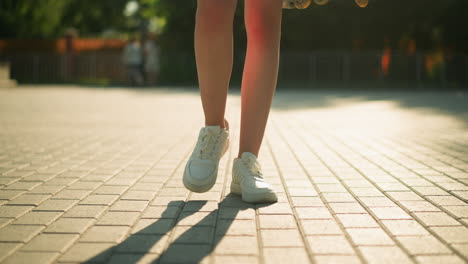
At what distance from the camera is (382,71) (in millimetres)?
19000

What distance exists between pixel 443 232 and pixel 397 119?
530 centimetres

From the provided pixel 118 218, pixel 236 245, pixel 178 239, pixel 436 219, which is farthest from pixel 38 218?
pixel 436 219

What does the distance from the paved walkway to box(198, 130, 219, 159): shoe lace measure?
0.22m

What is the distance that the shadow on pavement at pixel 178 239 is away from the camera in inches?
62.2

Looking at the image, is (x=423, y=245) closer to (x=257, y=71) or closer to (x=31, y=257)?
(x=257, y=71)

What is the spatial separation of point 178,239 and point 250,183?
0.60 metres

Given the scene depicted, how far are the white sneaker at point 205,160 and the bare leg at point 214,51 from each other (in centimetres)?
7

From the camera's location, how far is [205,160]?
2316 millimetres

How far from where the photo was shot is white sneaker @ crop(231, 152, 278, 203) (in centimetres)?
225

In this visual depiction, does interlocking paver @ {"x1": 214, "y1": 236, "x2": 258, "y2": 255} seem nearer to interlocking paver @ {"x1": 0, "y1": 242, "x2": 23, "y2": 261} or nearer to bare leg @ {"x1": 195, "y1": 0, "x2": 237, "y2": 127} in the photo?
interlocking paver @ {"x1": 0, "y1": 242, "x2": 23, "y2": 261}

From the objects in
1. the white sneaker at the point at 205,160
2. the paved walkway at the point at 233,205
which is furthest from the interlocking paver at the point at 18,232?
the white sneaker at the point at 205,160

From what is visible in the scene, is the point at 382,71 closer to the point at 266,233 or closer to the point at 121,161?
the point at 121,161

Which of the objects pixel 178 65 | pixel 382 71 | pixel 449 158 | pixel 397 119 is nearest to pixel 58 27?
pixel 178 65

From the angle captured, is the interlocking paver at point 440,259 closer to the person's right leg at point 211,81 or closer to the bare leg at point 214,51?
the person's right leg at point 211,81
